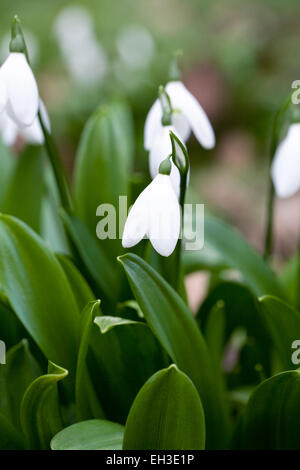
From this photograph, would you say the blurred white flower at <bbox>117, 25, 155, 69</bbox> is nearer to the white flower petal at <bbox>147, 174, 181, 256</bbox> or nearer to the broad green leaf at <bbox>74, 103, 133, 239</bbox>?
the broad green leaf at <bbox>74, 103, 133, 239</bbox>

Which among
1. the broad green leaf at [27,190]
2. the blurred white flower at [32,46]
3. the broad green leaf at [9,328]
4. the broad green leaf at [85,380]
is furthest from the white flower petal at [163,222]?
the blurred white flower at [32,46]

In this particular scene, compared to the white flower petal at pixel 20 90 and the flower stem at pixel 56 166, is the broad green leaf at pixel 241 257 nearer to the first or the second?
the flower stem at pixel 56 166

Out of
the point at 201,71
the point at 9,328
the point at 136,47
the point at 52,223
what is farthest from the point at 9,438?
the point at 136,47

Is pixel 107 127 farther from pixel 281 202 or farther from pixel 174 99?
pixel 281 202

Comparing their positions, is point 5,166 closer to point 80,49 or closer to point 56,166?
point 56,166

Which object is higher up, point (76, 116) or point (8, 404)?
point (76, 116)
